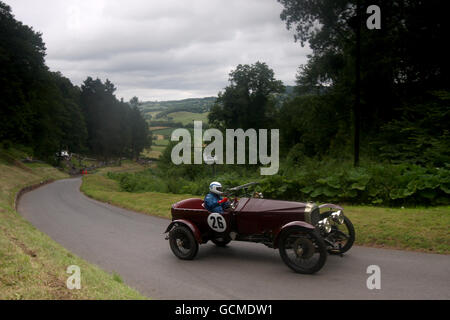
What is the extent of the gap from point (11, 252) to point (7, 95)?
37.7 m

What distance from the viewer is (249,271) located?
7.35 m

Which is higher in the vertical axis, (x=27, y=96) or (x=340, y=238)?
(x=27, y=96)

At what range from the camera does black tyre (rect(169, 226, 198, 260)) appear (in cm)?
829

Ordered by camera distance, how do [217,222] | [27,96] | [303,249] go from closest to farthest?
[303,249]
[217,222]
[27,96]

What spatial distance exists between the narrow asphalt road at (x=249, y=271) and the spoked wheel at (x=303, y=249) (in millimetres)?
179

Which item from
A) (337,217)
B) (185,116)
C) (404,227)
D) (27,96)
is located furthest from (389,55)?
(185,116)

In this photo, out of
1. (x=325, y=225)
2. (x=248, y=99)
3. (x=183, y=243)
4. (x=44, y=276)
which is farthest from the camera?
(x=248, y=99)

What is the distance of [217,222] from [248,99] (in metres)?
48.3

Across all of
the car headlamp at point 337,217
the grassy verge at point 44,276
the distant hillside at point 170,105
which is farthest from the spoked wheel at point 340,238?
the distant hillside at point 170,105

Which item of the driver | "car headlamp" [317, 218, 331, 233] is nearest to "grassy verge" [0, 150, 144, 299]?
the driver

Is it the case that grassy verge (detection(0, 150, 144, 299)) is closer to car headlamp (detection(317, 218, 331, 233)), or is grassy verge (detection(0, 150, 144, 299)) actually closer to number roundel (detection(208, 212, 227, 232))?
number roundel (detection(208, 212, 227, 232))

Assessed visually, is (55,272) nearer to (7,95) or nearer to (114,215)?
(114,215)
